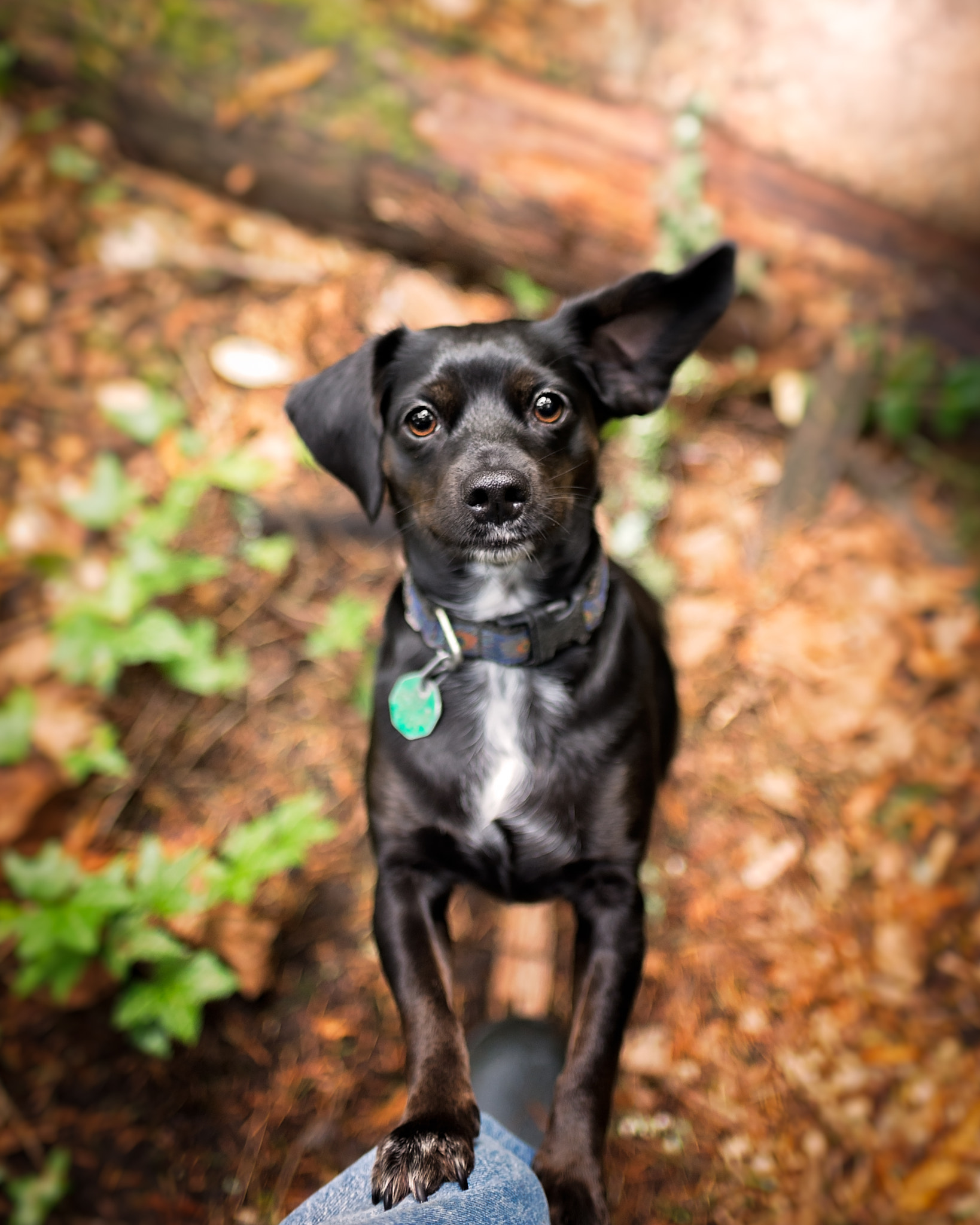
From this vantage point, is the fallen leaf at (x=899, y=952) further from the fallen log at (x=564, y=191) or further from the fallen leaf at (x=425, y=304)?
the fallen leaf at (x=425, y=304)

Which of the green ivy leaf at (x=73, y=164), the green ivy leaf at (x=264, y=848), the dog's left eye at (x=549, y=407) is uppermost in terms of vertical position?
the dog's left eye at (x=549, y=407)

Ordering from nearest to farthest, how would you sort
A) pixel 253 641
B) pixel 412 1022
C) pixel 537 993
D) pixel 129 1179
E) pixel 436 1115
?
1. pixel 436 1115
2. pixel 412 1022
3. pixel 129 1179
4. pixel 537 993
5. pixel 253 641

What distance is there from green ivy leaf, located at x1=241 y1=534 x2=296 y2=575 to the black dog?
1.49m

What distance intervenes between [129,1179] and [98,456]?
3.09 m

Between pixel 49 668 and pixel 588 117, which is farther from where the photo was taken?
pixel 588 117

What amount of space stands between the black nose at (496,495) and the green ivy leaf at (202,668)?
1721 mm

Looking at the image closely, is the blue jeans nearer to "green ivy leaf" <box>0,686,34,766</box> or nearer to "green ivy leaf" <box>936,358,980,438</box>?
"green ivy leaf" <box>0,686,34,766</box>

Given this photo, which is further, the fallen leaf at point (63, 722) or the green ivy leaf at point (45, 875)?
the fallen leaf at point (63, 722)

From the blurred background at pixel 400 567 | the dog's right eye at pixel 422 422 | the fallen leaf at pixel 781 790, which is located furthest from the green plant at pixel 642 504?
the dog's right eye at pixel 422 422

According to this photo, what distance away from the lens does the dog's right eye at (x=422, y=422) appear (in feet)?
7.63

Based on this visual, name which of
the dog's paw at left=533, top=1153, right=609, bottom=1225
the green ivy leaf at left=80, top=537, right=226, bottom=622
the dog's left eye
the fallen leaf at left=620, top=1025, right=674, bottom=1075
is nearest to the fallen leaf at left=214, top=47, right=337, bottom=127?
the green ivy leaf at left=80, top=537, right=226, bottom=622

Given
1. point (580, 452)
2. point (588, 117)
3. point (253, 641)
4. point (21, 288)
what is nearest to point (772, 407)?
point (588, 117)

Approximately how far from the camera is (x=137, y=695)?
11.5 feet

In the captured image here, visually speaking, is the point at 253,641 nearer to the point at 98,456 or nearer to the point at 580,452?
the point at 98,456
